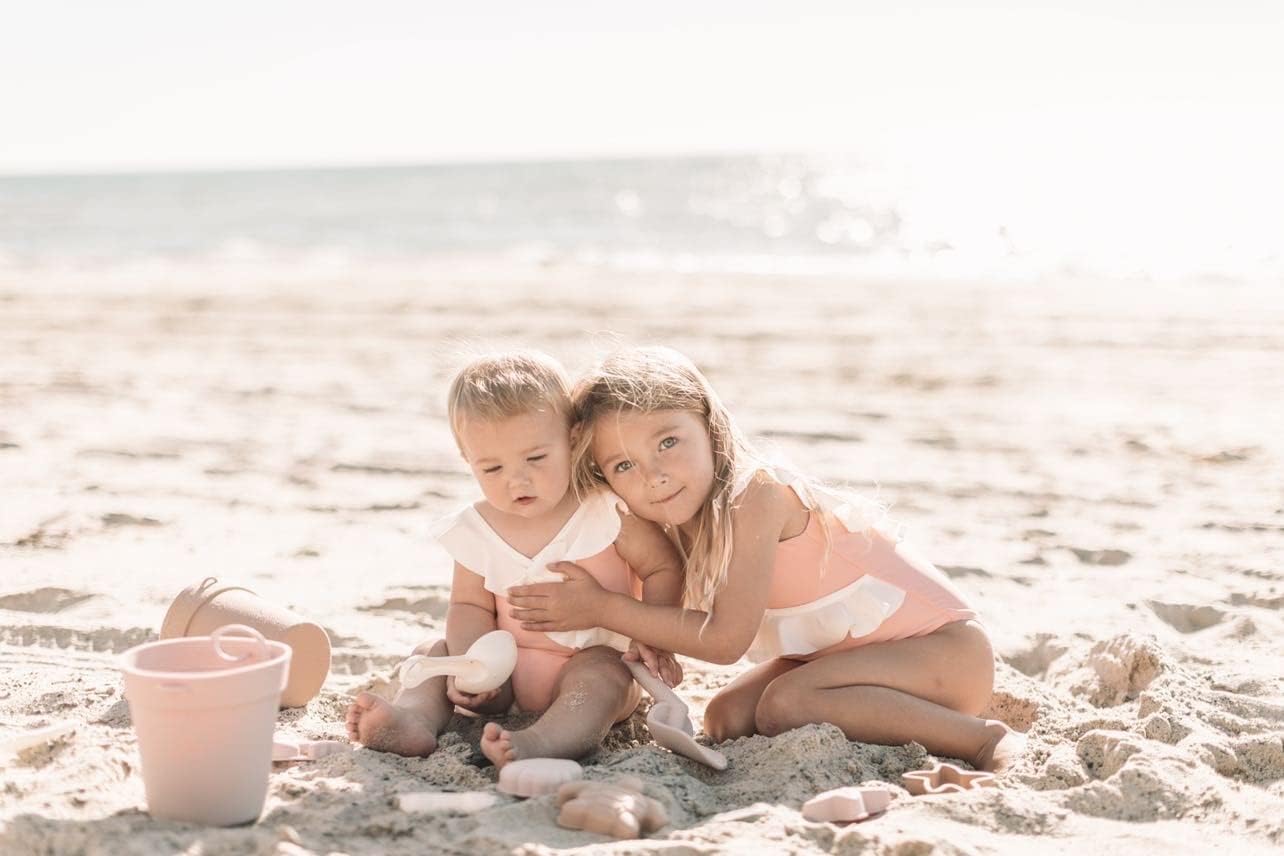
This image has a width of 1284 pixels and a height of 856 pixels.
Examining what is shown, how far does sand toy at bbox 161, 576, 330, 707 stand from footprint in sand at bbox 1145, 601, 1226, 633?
253cm

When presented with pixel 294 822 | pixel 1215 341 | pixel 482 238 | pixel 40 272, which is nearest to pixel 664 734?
pixel 294 822

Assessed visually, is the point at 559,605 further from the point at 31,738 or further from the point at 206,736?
the point at 31,738

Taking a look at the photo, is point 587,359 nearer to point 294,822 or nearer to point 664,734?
point 664,734

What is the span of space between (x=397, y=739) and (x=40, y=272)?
1608 cm

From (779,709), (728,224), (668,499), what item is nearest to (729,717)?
(779,709)

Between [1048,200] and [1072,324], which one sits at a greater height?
[1048,200]

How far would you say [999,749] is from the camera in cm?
276

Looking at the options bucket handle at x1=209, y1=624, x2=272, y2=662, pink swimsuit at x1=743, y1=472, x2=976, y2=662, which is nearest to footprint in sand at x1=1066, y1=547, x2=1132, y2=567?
pink swimsuit at x1=743, y1=472, x2=976, y2=662

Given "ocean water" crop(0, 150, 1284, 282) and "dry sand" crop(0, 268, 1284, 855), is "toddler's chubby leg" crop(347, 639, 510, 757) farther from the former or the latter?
"ocean water" crop(0, 150, 1284, 282)

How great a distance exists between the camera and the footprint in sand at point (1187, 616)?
3795 millimetres

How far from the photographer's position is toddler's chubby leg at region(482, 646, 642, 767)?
2.62 metres

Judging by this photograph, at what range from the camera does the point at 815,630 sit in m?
3.01

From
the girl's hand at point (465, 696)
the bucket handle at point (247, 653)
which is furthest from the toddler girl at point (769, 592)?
the bucket handle at point (247, 653)

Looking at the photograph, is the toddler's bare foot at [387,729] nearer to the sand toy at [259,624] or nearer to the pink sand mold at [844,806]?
the sand toy at [259,624]
